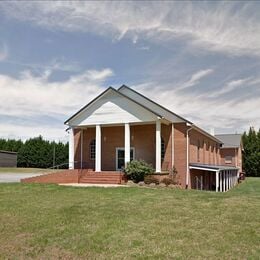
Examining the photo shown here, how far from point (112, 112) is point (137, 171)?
5024 mm

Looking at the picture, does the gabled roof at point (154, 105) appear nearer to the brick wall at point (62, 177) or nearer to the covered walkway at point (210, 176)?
the covered walkway at point (210, 176)

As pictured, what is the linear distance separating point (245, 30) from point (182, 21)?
3.14 m

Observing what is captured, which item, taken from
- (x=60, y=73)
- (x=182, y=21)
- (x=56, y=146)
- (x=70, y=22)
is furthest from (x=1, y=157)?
(x=182, y=21)

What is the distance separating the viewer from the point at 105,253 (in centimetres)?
745

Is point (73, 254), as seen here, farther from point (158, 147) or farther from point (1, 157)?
point (1, 157)

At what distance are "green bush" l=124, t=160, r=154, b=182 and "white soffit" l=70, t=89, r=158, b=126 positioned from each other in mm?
3153

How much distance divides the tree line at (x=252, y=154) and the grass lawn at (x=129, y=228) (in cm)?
3750

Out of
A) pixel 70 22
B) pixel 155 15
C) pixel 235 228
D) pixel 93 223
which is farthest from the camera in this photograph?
pixel 70 22

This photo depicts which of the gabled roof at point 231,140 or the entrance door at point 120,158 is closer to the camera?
the entrance door at point 120,158

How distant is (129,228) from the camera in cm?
921

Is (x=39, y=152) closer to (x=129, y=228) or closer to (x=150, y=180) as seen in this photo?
(x=150, y=180)

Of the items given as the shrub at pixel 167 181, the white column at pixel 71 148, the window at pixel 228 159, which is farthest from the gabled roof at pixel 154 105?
the window at pixel 228 159

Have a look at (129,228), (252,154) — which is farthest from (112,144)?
(252,154)

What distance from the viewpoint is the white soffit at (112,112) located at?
78.9 ft
